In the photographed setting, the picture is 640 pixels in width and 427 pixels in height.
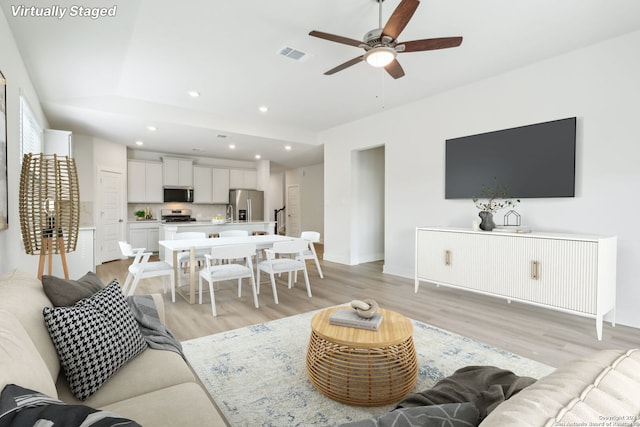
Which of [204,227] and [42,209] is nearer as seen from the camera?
[42,209]

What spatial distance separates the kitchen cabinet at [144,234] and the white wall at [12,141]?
4.48 meters

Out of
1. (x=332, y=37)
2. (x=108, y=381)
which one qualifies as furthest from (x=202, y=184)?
(x=108, y=381)

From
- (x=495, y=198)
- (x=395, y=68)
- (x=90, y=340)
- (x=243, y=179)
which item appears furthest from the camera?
(x=243, y=179)

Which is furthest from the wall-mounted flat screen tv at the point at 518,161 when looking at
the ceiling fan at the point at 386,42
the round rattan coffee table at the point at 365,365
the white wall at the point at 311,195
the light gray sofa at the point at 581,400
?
the white wall at the point at 311,195

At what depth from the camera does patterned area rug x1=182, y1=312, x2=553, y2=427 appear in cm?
181

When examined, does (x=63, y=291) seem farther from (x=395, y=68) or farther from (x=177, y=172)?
(x=177, y=172)

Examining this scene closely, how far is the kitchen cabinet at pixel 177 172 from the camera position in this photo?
8000 millimetres

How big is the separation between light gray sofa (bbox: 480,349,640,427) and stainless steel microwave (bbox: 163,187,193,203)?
8.55 meters

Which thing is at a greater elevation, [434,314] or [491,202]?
[491,202]

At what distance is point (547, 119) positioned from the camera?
3.62 meters

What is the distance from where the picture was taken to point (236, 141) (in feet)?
22.0

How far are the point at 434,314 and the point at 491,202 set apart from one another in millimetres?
1677

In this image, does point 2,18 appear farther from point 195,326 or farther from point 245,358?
point 245,358

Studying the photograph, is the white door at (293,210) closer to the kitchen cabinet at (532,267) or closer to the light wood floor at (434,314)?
the light wood floor at (434,314)
